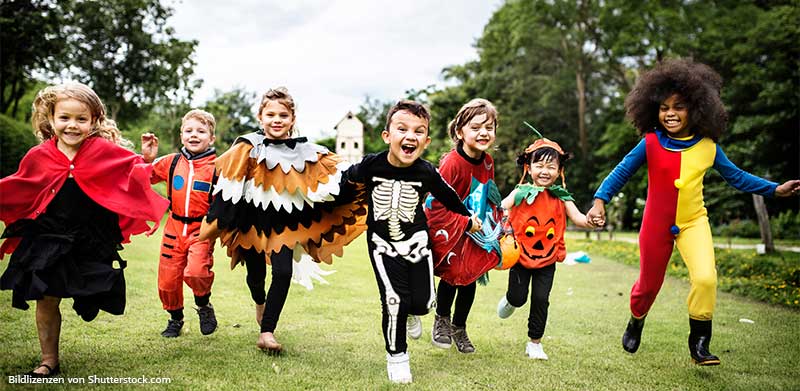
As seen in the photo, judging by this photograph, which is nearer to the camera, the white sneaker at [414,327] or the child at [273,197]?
the child at [273,197]

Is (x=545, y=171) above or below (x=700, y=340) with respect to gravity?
above

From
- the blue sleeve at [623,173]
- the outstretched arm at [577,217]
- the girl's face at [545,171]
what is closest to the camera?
the blue sleeve at [623,173]

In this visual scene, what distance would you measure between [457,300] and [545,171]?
4.65 ft

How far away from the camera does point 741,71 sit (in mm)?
21781

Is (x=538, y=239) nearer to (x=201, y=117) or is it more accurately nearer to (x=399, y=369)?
(x=399, y=369)

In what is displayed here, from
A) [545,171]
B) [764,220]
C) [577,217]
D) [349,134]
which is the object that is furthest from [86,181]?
[349,134]

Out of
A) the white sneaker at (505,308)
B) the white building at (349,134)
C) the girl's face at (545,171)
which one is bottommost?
the white sneaker at (505,308)

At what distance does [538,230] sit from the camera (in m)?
5.32

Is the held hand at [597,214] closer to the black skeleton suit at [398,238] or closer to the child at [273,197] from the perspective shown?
the black skeleton suit at [398,238]

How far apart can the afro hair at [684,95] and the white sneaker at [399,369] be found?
2.68 m

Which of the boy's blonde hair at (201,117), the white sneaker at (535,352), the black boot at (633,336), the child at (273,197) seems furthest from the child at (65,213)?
the black boot at (633,336)

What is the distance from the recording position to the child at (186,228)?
534cm

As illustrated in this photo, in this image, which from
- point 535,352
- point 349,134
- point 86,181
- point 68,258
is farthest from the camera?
point 349,134

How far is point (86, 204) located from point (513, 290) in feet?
11.5
